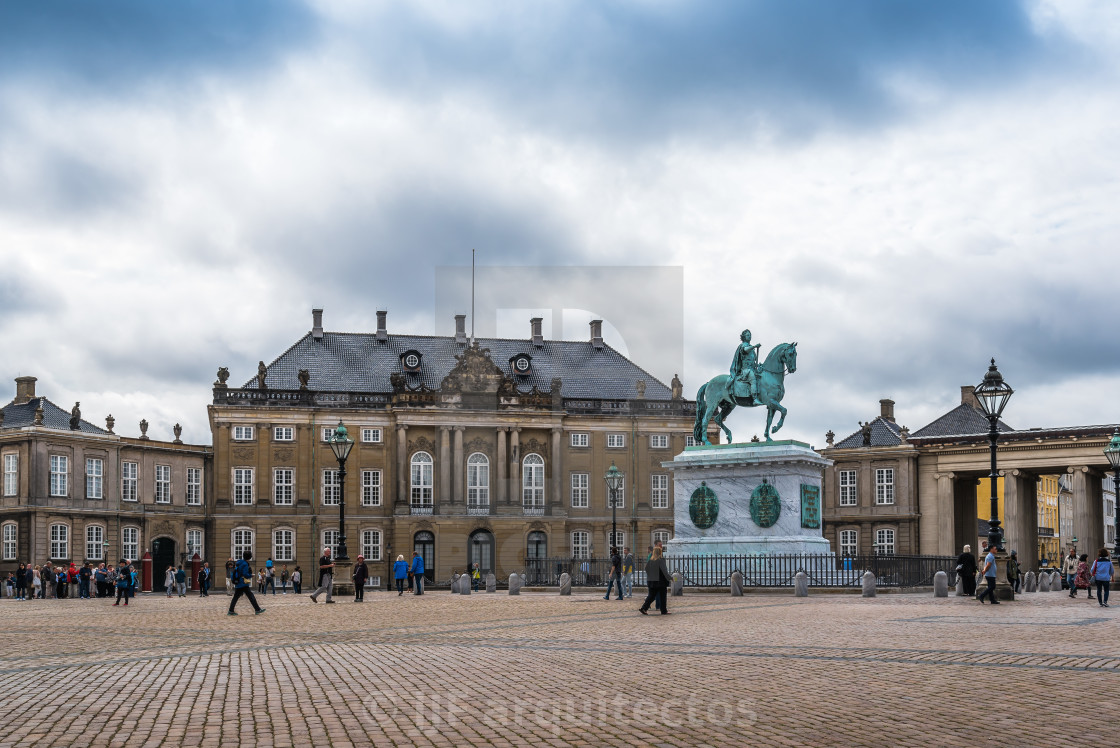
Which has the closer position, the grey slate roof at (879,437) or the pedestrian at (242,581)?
the pedestrian at (242,581)

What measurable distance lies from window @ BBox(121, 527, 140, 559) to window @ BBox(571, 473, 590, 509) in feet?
83.3

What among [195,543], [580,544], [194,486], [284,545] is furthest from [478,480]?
[195,543]

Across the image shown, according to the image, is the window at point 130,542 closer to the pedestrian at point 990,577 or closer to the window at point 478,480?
the window at point 478,480

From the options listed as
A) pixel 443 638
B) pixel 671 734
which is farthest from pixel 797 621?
pixel 671 734

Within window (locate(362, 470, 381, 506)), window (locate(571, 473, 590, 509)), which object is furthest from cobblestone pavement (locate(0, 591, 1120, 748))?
window (locate(571, 473, 590, 509))

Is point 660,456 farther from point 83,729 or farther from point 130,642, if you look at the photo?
point 83,729

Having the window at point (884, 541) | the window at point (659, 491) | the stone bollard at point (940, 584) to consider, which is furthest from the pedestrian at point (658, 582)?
the window at point (884, 541)

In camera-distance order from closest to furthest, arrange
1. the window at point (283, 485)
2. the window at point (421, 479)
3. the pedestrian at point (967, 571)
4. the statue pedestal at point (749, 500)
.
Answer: the pedestrian at point (967, 571) < the statue pedestal at point (749, 500) < the window at point (283, 485) < the window at point (421, 479)

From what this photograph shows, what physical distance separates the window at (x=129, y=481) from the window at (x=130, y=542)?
5.61 feet

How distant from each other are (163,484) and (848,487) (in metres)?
43.7

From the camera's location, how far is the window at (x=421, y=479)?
73062 mm

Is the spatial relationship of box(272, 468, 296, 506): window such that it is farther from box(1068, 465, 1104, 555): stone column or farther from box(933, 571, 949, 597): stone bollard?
box(933, 571, 949, 597): stone bollard

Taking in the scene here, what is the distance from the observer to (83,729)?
8852mm

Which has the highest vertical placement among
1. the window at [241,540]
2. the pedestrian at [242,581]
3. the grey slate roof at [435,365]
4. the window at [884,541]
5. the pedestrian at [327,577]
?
the grey slate roof at [435,365]
